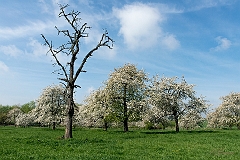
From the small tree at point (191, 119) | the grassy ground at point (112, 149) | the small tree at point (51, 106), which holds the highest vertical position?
the small tree at point (51, 106)

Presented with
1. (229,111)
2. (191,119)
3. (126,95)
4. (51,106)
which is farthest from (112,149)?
(229,111)

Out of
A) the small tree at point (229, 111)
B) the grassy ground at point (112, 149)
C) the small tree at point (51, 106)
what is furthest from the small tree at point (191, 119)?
the small tree at point (51, 106)

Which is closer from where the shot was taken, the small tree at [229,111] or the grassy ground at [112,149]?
the grassy ground at [112,149]

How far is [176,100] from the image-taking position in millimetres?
49000

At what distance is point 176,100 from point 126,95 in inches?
382

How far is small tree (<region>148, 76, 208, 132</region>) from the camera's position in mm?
49031

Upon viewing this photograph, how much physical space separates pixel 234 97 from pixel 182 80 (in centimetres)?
2457

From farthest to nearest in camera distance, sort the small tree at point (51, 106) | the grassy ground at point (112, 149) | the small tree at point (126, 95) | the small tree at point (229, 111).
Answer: the small tree at point (51, 106), the small tree at point (229, 111), the small tree at point (126, 95), the grassy ground at point (112, 149)

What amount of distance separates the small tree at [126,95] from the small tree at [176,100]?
8.77ft

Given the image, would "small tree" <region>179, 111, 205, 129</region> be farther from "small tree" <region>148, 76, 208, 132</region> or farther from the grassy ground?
the grassy ground

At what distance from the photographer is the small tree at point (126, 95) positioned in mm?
48281

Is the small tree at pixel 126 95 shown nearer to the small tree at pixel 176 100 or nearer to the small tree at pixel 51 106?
the small tree at pixel 176 100

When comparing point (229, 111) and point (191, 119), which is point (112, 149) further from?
point (229, 111)

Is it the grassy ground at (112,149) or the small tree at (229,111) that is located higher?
the small tree at (229,111)
